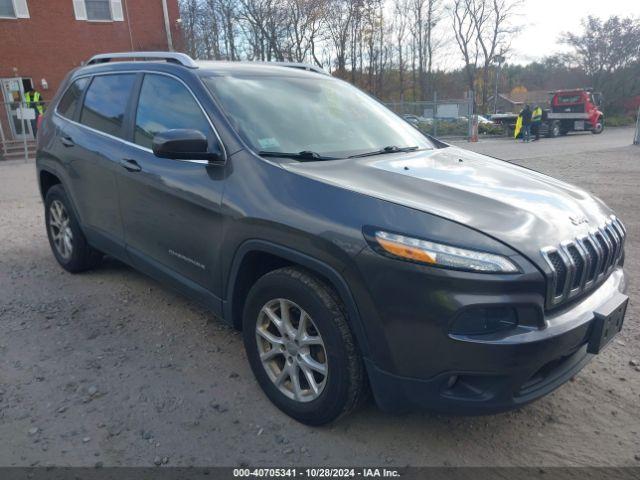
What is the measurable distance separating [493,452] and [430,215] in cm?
121

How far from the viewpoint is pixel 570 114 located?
25.5 meters

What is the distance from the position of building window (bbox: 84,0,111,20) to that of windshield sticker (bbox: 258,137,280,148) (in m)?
23.8

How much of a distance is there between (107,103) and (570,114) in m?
26.5

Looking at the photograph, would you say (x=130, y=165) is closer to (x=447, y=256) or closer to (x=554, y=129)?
(x=447, y=256)

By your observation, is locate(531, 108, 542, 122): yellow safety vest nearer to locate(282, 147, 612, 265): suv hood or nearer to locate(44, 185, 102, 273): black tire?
locate(282, 147, 612, 265): suv hood

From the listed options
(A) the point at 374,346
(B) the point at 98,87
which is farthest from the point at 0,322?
(A) the point at 374,346

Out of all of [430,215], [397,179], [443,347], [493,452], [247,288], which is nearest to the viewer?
[443,347]

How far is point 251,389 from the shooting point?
2947 millimetres

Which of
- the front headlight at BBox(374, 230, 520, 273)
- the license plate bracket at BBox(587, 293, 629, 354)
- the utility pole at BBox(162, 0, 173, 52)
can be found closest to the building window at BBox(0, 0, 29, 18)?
the utility pole at BBox(162, 0, 173, 52)

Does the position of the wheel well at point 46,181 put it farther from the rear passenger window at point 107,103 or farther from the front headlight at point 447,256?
the front headlight at point 447,256

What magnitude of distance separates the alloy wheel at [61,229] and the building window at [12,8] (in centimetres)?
2100

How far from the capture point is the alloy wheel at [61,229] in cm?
466

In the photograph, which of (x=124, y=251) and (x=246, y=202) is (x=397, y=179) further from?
(x=124, y=251)

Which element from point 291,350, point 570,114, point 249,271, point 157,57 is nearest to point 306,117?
point 249,271
